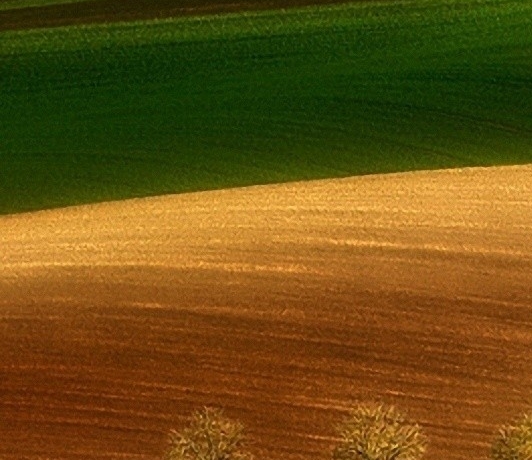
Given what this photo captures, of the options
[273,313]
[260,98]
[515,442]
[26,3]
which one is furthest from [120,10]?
[515,442]

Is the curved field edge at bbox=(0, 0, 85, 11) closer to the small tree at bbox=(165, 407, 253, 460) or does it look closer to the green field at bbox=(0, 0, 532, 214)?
the green field at bbox=(0, 0, 532, 214)

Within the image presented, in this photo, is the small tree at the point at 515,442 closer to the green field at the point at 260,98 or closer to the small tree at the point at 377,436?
the small tree at the point at 377,436

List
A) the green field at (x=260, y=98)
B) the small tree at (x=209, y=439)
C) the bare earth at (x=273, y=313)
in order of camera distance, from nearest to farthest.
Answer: the small tree at (x=209, y=439) → the bare earth at (x=273, y=313) → the green field at (x=260, y=98)

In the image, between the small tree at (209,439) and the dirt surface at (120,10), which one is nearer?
the small tree at (209,439)

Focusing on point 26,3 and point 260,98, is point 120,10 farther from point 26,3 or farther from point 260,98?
point 260,98

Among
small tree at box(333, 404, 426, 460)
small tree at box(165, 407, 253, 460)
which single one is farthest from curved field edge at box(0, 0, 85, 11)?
small tree at box(333, 404, 426, 460)

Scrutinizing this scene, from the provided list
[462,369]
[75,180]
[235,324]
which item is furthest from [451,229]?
[75,180]

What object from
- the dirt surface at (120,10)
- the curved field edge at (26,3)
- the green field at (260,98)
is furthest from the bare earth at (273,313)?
the curved field edge at (26,3)
